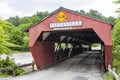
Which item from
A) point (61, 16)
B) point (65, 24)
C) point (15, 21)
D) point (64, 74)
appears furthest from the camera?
point (15, 21)

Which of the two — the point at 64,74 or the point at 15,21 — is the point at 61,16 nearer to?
the point at 64,74

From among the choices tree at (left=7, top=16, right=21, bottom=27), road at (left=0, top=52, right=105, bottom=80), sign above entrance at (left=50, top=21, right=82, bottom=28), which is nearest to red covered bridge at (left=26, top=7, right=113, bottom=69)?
sign above entrance at (left=50, top=21, right=82, bottom=28)

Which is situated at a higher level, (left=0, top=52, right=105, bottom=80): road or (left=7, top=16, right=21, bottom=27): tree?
(left=7, top=16, right=21, bottom=27): tree

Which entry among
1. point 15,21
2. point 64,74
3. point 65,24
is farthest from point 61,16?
point 15,21

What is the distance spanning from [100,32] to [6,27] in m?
7.09

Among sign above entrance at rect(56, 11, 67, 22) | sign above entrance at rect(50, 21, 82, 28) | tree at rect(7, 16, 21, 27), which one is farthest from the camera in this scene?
tree at rect(7, 16, 21, 27)

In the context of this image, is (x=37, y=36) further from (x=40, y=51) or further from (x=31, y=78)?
(x=31, y=78)

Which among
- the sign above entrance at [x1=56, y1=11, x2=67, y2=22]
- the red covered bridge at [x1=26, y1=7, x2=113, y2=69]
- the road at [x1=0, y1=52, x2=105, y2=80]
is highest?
the sign above entrance at [x1=56, y1=11, x2=67, y2=22]

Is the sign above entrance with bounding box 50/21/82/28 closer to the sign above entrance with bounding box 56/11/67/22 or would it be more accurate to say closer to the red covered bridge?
the red covered bridge

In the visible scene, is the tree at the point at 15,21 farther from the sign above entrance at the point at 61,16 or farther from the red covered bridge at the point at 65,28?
Result: the sign above entrance at the point at 61,16

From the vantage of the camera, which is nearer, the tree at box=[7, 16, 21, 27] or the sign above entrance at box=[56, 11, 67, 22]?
the sign above entrance at box=[56, 11, 67, 22]

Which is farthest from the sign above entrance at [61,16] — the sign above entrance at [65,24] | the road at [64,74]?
the road at [64,74]

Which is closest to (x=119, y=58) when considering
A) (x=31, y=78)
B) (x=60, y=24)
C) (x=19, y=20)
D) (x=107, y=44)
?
(x=107, y=44)

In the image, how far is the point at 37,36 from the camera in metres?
16.0
